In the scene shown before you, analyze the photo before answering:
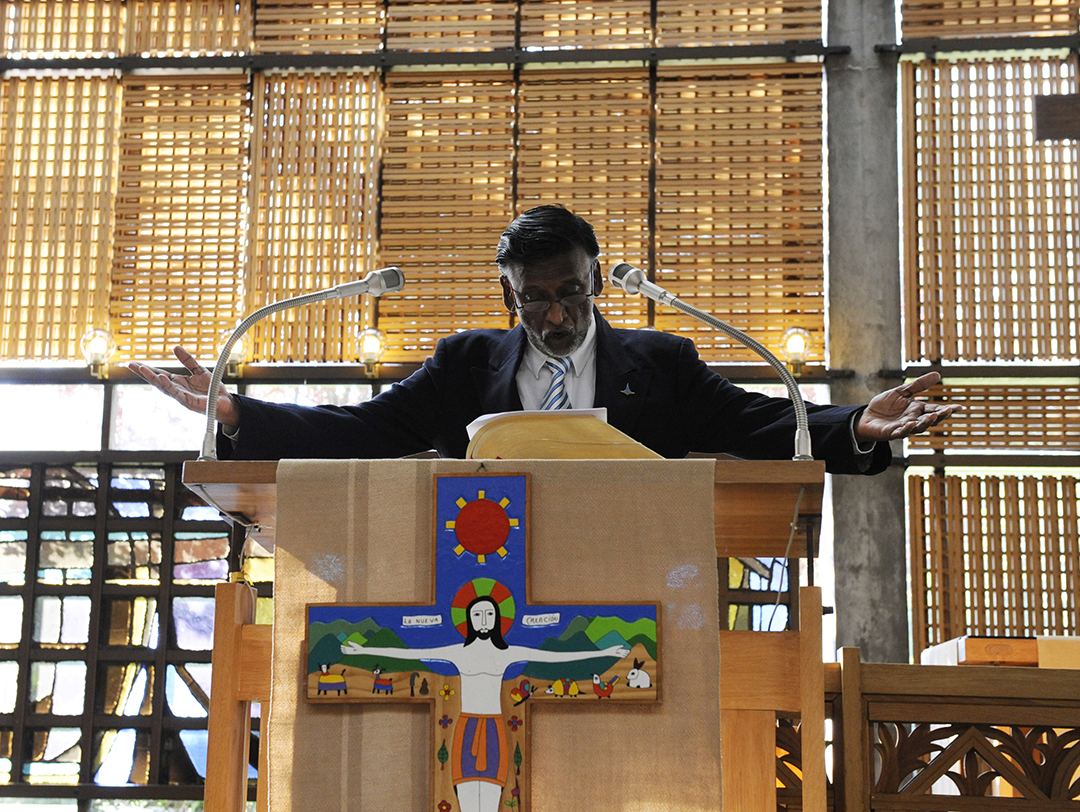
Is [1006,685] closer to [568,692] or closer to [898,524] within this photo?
[568,692]

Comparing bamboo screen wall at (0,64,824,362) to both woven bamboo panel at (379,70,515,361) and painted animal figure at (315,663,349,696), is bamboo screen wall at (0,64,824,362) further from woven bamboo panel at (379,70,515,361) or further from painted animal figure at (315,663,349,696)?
painted animal figure at (315,663,349,696)

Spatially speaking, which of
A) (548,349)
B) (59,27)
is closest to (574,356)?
(548,349)

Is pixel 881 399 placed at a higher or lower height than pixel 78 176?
lower

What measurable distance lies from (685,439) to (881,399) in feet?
2.13

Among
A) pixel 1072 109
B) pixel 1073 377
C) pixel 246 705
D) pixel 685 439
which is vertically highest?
pixel 1072 109

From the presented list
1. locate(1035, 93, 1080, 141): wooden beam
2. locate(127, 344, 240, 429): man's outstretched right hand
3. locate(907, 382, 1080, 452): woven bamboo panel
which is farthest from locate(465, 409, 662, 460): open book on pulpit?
locate(907, 382, 1080, 452): woven bamboo panel

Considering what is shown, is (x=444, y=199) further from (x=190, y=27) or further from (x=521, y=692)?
(x=521, y=692)

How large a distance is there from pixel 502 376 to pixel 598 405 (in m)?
0.28

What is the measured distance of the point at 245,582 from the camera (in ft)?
7.48

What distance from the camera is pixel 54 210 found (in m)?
7.61

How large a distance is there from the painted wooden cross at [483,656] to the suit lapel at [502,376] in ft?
2.99

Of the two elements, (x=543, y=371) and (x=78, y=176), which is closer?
(x=543, y=371)

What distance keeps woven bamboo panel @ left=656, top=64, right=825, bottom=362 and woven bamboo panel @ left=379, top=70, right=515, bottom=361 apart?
3.65 feet

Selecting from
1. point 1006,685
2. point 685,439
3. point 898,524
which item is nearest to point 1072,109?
point 685,439
